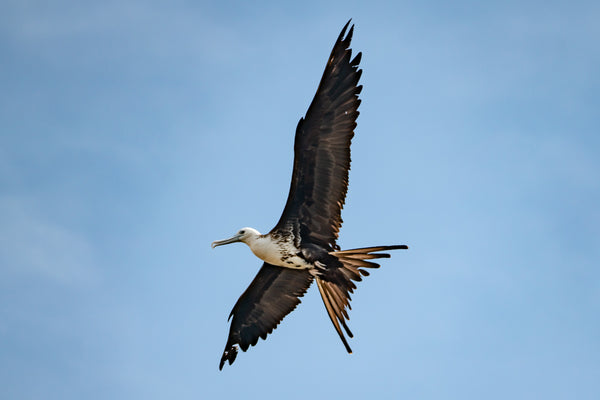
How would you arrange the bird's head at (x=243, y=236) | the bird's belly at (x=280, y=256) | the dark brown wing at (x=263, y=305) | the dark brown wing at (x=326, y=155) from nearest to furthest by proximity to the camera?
the dark brown wing at (x=326, y=155), the bird's belly at (x=280, y=256), the bird's head at (x=243, y=236), the dark brown wing at (x=263, y=305)

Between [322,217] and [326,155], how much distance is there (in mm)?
760

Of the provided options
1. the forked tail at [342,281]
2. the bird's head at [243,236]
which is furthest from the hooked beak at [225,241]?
the forked tail at [342,281]

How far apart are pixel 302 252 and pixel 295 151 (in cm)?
119

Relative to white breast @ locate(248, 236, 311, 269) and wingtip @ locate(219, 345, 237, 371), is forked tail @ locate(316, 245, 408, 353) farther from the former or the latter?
wingtip @ locate(219, 345, 237, 371)

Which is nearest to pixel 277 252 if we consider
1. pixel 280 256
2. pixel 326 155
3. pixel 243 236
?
pixel 280 256

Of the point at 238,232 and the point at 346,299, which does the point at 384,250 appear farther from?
the point at 238,232

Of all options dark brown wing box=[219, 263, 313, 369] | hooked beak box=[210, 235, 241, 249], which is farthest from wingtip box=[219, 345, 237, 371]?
hooked beak box=[210, 235, 241, 249]

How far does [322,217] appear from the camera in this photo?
28.2 ft

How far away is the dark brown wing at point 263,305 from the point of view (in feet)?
30.9

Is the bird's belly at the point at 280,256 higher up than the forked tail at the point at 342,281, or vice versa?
the bird's belly at the point at 280,256

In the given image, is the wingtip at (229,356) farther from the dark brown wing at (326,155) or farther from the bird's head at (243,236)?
the dark brown wing at (326,155)

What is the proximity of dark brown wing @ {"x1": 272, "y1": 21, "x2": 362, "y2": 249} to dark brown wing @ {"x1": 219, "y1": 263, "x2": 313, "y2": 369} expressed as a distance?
98 cm

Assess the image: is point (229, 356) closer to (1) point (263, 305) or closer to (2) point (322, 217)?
(1) point (263, 305)

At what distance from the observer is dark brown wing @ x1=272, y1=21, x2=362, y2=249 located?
7996 millimetres
